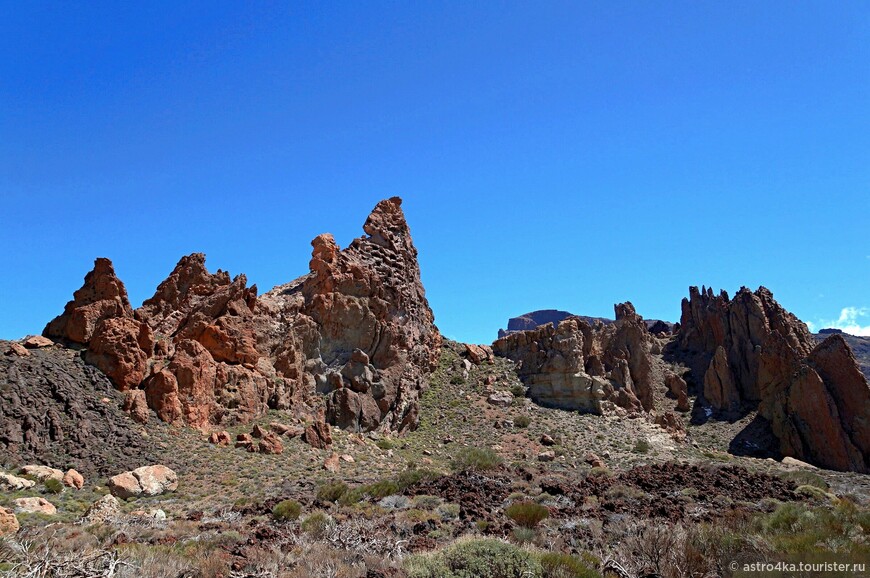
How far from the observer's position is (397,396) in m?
40.1

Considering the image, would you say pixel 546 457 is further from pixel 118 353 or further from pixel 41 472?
pixel 41 472

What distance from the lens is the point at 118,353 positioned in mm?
27625

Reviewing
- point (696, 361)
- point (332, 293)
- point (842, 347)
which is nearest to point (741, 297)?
point (696, 361)

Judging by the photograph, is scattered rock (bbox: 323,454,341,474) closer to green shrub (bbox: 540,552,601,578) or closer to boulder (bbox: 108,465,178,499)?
boulder (bbox: 108,465,178,499)

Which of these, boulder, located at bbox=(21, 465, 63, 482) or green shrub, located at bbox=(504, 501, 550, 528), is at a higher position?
boulder, located at bbox=(21, 465, 63, 482)

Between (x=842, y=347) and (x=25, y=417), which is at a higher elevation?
(x=842, y=347)

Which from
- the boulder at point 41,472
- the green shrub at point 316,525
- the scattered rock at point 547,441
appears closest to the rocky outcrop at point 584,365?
the scattered rock at point 547,441

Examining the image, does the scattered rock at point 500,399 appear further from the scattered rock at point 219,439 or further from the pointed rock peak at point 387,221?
the scattered rock at point 219,439

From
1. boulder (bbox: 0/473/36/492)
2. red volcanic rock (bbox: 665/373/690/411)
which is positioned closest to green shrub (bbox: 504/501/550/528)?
boulder (bbox: 0/473/36/492)

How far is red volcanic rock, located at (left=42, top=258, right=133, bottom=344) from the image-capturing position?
28.8m

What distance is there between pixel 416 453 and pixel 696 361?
46.6 meters

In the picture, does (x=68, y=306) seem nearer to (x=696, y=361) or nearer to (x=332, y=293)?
(x=332, y=293)

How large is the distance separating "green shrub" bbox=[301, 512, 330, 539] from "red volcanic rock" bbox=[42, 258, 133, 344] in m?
21.3

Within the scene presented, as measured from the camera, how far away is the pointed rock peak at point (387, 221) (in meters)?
45.0
